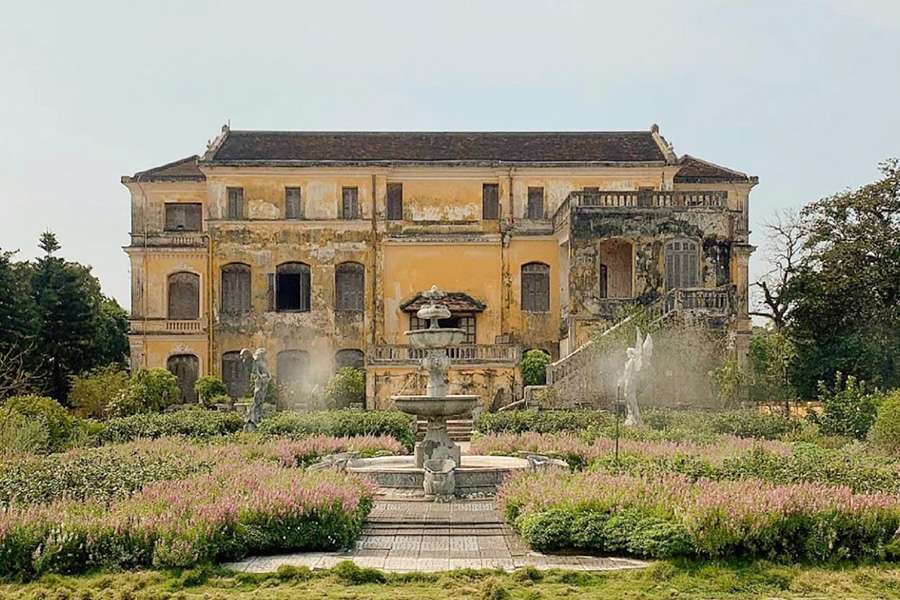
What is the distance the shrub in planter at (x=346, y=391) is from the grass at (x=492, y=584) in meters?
25.8

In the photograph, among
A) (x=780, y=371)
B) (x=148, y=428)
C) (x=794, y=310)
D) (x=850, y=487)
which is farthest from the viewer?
(x=794, y=310)

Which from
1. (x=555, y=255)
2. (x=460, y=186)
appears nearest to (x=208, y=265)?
(x=460, y=186)

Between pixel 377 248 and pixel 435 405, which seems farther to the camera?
pixel 377 248

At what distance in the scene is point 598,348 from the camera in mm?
33906

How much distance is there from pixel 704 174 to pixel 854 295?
839cm

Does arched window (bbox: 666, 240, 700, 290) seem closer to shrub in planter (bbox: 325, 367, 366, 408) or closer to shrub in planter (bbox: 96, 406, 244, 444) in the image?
shrub in planter (bbox: 325, 367, 366, 408)

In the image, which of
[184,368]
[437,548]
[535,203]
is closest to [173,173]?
[184,368]

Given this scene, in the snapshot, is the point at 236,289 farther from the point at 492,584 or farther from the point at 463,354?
the point at 492,584

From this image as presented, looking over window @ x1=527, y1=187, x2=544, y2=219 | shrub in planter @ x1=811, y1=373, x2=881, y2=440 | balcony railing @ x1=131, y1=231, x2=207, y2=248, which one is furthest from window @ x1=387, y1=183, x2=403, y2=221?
shrub in planter @ x1=811, y1=373, x2=881, y2=440

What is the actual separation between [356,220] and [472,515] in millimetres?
28204

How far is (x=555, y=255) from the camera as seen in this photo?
4291 centimetres

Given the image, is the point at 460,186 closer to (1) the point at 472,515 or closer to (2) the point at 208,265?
(2) the point at 208,265

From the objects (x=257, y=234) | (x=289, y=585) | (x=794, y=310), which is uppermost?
(x=257, y=234)

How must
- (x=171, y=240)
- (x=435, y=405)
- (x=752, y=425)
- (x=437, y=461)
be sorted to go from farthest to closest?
(x=171, y=240), (x=752, y=425), (x=435, y=405), (x=437, y=461)
